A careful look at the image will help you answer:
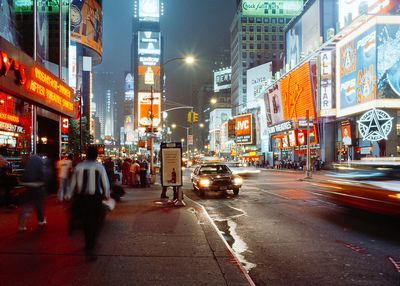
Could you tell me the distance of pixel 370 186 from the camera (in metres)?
10.7

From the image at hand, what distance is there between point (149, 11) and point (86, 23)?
36.9 meters

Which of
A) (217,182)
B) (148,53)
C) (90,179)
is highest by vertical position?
(148,53)

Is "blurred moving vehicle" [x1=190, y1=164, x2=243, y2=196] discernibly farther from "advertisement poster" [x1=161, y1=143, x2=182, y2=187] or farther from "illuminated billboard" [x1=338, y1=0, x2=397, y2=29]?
"illuminated billboard" [x1=338, y1=0, x2=397, y2=29]

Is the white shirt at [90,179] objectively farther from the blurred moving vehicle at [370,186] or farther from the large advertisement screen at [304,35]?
the large advertisement screen at [304,35]

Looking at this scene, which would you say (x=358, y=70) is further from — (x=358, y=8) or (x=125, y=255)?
(x=125, y=255)

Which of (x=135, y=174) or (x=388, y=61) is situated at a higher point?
(x=388, y=61)

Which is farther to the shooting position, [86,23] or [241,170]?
[86,23]

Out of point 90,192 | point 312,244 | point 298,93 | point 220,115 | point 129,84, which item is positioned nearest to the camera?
point 90,192

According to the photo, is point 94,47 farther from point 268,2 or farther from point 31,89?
point 268,2

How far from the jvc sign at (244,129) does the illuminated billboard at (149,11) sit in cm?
3217

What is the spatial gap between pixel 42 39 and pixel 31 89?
29.5 ft

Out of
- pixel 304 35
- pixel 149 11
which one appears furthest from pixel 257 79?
pixel 304 35

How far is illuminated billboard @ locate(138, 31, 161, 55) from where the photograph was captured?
3679 inches

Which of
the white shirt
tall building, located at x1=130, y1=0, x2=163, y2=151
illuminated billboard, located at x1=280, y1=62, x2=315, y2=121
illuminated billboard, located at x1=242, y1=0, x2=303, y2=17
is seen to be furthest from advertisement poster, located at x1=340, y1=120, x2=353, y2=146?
illuminated billboard, located at x1=242, y1=0, x2=303, y2=17
